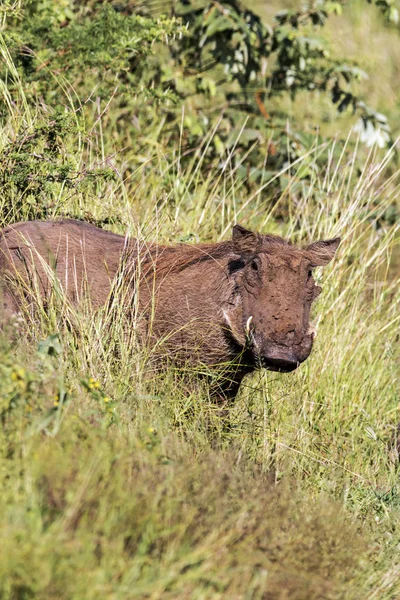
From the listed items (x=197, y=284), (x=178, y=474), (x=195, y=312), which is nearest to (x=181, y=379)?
(x=195, y=312)

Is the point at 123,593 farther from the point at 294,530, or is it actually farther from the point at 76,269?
the point at 76,269

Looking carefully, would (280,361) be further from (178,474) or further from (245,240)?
(178,474)

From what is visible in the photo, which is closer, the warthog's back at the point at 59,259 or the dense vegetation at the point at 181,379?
the dense vegetation at the point at 181,379

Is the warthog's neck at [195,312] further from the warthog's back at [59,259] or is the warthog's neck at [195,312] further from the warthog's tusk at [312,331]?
the warthog's tusk at [312,331]

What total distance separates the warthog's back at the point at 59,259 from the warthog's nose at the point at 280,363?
880mm

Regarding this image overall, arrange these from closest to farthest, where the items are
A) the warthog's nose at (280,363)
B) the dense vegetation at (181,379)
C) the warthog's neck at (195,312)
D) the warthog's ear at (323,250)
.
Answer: the dense vegetation at (181,379), the warthog's nose at (280,363), the warthog's neck at (195,312), the warthog's ear at (323,250)

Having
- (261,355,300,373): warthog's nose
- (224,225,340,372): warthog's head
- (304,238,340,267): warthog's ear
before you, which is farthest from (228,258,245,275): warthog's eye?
(261,355,300,373): warthog's nose

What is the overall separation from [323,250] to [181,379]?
3.22 ft

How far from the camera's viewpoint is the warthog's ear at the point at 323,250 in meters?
5.00

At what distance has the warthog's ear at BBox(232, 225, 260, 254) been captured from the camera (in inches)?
191

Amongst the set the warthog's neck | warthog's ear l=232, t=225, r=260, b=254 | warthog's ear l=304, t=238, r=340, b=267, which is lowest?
the warthog's neck

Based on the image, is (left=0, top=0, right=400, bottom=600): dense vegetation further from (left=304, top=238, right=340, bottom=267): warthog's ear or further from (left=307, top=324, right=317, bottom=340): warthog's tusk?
(left=304, top=238, right=340, bottom=267): warthog's ear

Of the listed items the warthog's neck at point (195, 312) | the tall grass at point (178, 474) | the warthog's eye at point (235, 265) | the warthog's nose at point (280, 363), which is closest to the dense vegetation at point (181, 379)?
the tall grass at point (178, 474)

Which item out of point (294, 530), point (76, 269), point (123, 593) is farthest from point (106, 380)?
point (123, 593)
